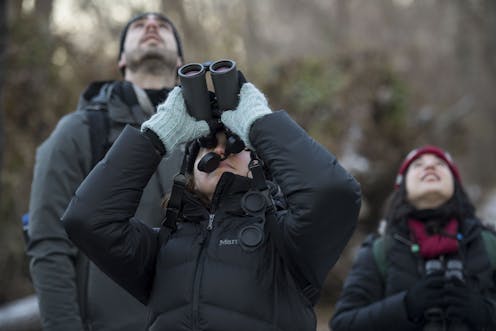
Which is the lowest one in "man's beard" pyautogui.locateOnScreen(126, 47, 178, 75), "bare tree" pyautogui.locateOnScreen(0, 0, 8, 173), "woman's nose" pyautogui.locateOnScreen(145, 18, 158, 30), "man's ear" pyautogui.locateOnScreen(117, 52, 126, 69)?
"man's beard" pyautogui.locateOnScreen(126, 47, 178, 75)

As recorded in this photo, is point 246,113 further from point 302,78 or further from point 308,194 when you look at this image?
point 302,78

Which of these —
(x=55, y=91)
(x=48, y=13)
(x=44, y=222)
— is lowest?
(x=44, y=222)

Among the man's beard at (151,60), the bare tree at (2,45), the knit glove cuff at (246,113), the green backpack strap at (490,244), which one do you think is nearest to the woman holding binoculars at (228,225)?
the knit glove cuff at (246,113)

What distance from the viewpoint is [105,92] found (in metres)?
3.50

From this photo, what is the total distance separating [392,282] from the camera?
3.88 meters

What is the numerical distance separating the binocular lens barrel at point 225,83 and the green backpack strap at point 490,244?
6.79ft

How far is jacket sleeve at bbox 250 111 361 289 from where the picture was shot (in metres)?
2.26

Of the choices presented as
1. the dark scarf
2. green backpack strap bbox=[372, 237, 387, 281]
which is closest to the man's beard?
green backpack strap bbox=[372, 237, 387, 281]

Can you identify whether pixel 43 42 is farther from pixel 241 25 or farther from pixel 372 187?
pixel 241 25

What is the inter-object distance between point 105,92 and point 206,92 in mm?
1225

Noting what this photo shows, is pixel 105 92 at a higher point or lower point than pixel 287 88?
lower

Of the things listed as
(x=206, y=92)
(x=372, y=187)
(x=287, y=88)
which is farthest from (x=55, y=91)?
(x=206, y=92)

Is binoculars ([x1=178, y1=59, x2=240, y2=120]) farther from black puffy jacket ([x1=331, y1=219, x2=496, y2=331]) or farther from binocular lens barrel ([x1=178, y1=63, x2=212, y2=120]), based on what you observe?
black puffy jacket ([x1=331, y1=219, x2=496, y2=331])

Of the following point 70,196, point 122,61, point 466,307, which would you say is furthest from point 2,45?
point 466,307
